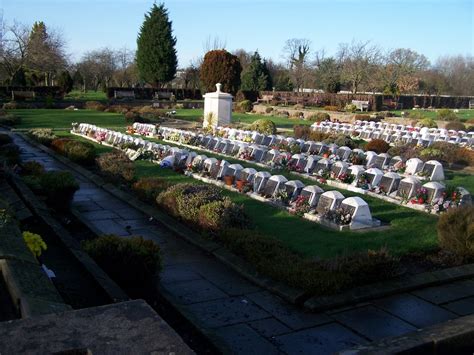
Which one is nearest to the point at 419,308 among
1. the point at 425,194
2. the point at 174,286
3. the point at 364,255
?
the point at 364,255

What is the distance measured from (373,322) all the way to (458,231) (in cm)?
264

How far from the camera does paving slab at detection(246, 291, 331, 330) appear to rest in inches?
205

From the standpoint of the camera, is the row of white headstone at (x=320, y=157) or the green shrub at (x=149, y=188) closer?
the green shrub at (x=149, y=188)

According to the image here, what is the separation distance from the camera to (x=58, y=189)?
925 cm

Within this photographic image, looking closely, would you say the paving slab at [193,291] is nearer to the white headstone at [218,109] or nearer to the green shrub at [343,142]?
the green shrub at [343,142]

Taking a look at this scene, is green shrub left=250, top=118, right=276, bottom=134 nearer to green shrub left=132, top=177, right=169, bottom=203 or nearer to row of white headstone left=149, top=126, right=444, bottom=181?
row of white headstone left=149, top=126, right=444, bottom=181

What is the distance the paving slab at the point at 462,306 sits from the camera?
553cm

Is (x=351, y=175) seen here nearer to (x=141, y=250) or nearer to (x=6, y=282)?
(x=141, y=250)

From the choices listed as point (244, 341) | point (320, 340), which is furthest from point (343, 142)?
point (244, 341)

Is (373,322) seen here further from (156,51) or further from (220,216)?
(156,51)

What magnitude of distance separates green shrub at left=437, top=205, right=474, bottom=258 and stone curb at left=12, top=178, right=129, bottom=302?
15.7 feet

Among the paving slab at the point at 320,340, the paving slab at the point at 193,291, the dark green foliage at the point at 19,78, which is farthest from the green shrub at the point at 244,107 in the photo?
the paving slab at the point at 320,340

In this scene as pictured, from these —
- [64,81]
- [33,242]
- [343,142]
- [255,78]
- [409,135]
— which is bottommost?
[343,142]

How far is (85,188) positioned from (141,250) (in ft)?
22.2
